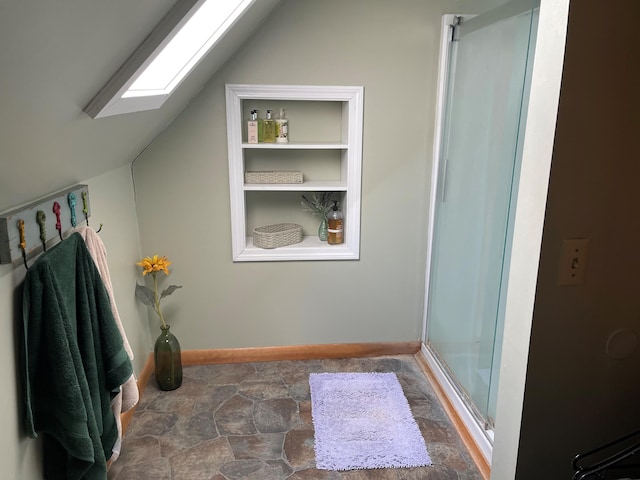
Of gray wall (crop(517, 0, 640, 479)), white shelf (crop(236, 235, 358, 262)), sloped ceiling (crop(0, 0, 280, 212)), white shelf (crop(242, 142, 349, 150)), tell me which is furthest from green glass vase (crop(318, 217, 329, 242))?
gray wall (crop(517, 0, 640, 479))

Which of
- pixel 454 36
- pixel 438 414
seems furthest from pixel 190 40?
pixel 438 414

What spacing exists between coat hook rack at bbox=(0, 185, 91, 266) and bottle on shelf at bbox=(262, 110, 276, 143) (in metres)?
1.21

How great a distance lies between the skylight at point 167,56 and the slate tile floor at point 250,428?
1.50m

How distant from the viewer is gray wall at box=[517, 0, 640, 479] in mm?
1082

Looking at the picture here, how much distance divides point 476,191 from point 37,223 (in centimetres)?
181

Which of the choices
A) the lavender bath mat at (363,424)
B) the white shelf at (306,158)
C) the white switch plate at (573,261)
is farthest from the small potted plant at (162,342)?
the white switch plate at (573,261)

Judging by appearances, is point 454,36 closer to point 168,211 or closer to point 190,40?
point 190,40

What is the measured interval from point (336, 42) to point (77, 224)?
1.60m

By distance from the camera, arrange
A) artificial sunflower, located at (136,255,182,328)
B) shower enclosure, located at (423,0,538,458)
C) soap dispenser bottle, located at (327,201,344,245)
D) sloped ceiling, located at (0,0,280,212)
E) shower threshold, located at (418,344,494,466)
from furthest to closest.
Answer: soap dispenser bottle, located at (327,201,344,245) → artificial sunflower, located at (136,255,182,328) → shower threshold, located at (418,344,494,466) → shower enclosure, located at (423,0,538,458) → sloped ceiling, located at (0,0,280,212)

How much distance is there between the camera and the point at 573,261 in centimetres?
119

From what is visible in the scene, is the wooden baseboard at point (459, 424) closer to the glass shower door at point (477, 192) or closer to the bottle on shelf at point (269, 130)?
the glass shower door at point (477, 192)

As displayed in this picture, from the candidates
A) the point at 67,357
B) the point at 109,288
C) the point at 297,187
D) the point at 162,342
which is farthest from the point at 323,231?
the point at 67,357

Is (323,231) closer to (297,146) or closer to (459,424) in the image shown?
(297,146)

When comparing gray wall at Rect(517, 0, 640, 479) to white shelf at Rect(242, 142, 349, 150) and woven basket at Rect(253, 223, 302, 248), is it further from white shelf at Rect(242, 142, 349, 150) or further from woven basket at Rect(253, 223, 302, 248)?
woven basket at Rect(253, 223, 302, 248)
